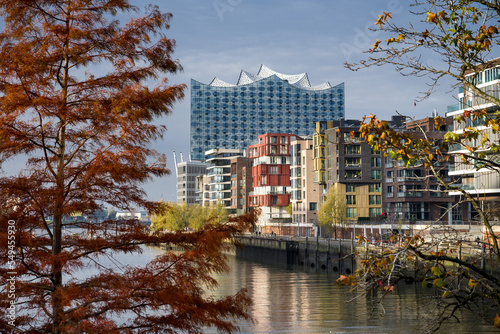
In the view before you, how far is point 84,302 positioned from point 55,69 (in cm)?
575

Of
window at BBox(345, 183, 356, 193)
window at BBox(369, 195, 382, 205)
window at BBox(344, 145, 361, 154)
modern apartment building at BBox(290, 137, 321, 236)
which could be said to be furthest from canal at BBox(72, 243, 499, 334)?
modern apartment building at BBox(290, 137, 321, 236)

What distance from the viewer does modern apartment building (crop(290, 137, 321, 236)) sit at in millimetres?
132125

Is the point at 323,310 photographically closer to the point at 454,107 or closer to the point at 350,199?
the point at 454,107

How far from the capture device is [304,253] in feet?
312

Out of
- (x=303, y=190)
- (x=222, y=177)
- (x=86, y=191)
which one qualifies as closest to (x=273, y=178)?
(x=303, y=190)

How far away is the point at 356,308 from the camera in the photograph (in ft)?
156

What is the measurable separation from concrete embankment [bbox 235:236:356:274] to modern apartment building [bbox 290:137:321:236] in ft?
54.3

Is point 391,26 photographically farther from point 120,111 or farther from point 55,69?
point 55,69

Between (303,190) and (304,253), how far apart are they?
42209mm

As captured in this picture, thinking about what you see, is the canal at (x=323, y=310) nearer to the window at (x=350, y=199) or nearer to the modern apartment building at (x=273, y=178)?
the window at (x=350, y=199)

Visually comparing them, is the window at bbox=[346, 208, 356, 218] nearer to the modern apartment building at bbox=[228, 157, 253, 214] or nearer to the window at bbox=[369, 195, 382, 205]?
the window at bbox=[369, 195, 382, 205]

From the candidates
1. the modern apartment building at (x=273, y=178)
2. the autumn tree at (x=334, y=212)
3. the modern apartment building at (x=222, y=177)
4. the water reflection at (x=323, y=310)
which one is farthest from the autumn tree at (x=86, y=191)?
the modern apartment building at (x=222, y=177)

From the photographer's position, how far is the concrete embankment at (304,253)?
266 ft

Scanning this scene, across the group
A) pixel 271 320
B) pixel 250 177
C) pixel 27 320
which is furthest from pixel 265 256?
pixel 27 320
